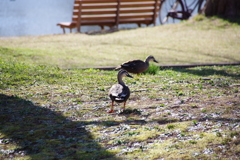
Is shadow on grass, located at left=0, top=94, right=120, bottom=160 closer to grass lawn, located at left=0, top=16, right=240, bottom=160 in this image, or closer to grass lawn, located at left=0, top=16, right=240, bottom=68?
grass lawn, located at left=0, top=16, right=240, bottom=160

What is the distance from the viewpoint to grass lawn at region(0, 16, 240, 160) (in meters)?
4.55

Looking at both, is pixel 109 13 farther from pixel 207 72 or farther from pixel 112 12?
pixel 207 72

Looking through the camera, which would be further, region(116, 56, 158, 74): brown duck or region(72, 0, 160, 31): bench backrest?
region(72, 0, 160, 31): bench backrest

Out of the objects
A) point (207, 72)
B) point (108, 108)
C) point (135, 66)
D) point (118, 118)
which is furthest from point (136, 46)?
point (118, 118)

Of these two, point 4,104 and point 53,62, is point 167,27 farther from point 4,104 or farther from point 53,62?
point 4,104

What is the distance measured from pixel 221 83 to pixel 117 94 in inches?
125

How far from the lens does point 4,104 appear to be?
6.66 meters

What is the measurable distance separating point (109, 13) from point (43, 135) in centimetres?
1591

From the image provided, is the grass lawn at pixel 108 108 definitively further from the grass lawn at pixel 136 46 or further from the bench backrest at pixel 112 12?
the bench backrest at pixel 112 12

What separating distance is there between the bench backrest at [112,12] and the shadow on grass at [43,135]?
13487 millimetres

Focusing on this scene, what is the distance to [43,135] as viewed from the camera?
5145 millimetres

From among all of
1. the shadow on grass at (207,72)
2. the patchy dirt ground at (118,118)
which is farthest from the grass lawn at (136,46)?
the patchy dirt ground at (118,118)

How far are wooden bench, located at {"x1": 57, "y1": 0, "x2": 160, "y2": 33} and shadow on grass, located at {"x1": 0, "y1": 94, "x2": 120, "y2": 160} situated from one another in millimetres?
13454

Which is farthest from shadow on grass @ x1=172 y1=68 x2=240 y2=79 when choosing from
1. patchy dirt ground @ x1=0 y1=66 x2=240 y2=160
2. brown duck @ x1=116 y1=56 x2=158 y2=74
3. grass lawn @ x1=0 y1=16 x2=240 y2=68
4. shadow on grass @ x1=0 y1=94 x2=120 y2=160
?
shadow on grass @ x1=0 y1=94 x2=120 y2=160
